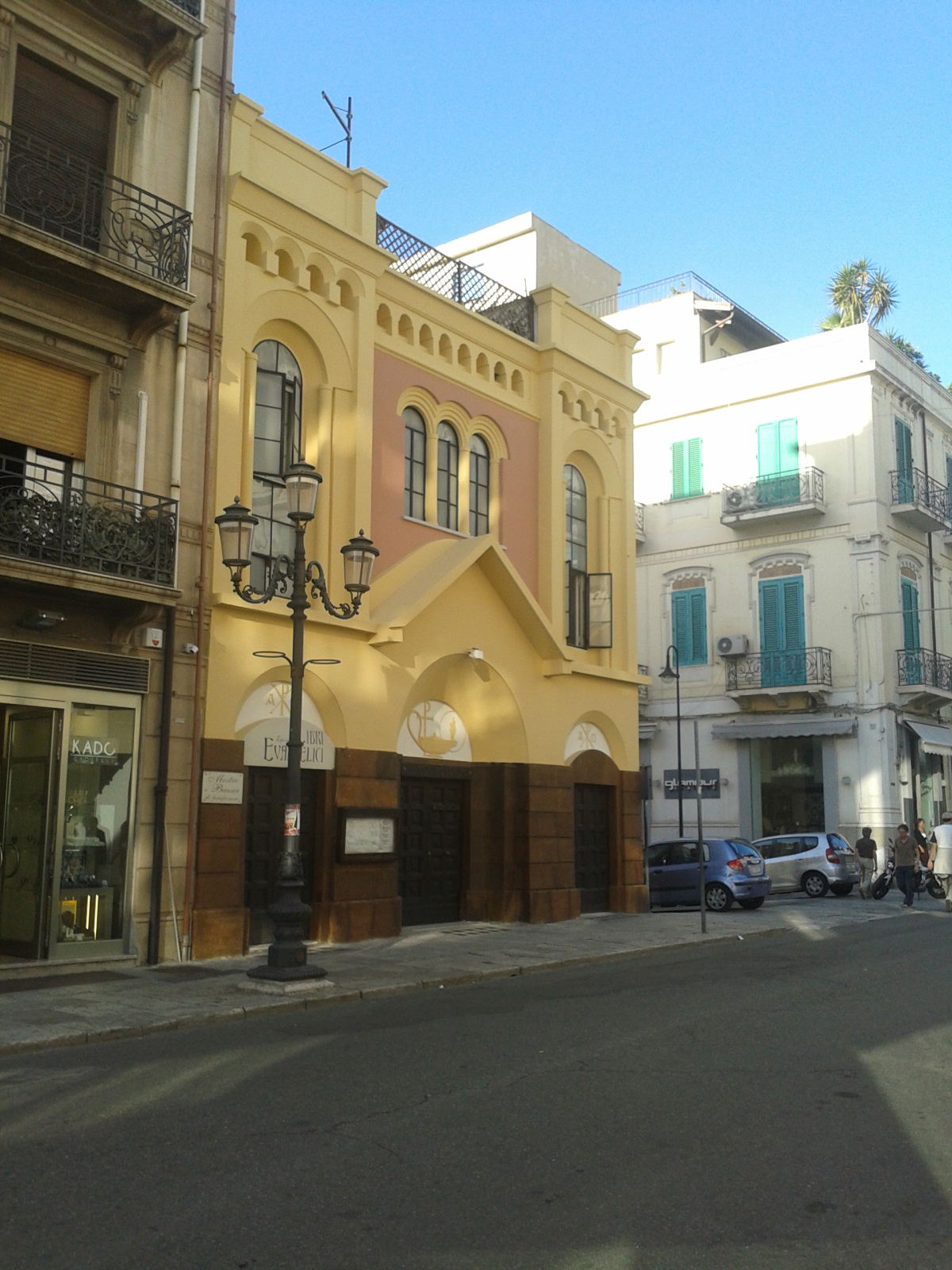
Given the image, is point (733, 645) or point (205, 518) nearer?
point (205, 518)

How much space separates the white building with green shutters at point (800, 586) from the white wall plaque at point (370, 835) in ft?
58.8

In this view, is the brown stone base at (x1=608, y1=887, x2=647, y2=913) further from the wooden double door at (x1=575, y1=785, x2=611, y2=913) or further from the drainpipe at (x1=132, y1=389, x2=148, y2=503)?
the drainpipe at (x1=132, y1=389, x2=148, y2=503)

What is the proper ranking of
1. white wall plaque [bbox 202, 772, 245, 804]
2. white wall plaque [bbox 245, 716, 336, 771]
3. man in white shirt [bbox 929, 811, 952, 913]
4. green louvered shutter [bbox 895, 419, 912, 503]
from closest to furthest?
white wall plaque [bbox 202, 772, 245, 804] < white wall plaque [bbox 245, 716, 336, 771] < man in white shirt [bbox 929, 811, 952, 913] < green louvered shutter [bbox 895, 419, 912, 503]

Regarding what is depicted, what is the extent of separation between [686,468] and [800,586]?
5160mm

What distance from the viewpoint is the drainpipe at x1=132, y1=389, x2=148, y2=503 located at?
46.2ft

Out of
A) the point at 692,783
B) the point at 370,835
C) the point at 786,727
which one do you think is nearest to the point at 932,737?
the point at 786,727

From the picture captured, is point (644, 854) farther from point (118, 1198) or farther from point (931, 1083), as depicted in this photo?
point (118, 1198)

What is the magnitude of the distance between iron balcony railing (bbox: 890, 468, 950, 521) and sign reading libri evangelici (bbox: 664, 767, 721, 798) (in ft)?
28.8

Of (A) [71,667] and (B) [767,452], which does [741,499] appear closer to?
(B) [767,452]

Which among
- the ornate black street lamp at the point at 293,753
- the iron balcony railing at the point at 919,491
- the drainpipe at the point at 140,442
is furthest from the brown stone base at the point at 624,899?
the iron balcony railing at the point at 919,491

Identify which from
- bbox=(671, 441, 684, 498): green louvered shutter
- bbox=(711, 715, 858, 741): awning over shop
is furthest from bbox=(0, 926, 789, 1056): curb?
bbox=(671, 441, 684, 498): green louvered shutter

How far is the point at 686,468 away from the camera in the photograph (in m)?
35.9

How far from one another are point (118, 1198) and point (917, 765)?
3073 centimetres

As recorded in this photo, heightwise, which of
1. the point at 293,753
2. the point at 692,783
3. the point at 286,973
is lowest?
the point at 286,973
